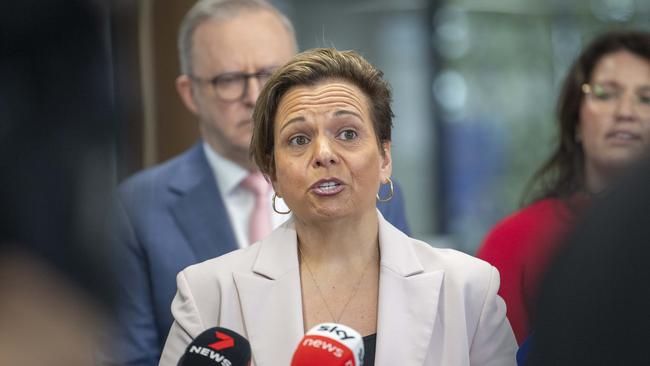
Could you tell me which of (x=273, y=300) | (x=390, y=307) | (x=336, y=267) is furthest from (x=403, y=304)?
(x=273, y=300)

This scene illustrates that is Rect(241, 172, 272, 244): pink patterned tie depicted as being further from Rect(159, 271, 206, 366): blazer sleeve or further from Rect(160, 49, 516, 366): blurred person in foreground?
Rect(159, 271, 206, 366): blazer sleeve

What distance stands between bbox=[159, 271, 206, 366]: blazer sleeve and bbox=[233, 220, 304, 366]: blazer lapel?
0.10 meters

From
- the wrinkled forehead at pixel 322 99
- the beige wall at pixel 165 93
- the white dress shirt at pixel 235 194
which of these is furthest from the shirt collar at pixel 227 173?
the beige wall at pixel 165 93

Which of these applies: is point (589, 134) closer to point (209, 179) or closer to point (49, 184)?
point (209, 179)

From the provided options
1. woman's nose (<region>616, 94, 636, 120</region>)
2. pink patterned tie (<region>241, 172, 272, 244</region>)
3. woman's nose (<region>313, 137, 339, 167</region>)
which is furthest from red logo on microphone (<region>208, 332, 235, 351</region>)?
woman's nose (<region>616, 94, 636, 120</region>)

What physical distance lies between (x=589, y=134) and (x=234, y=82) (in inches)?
42.8

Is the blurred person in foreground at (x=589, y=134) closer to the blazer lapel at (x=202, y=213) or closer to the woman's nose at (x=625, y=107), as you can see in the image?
the woman's nose at (x=625, y=107)

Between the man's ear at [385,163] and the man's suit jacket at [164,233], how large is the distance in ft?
1.13

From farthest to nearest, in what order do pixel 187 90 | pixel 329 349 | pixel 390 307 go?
pixel 187 90 → pixel 390 307 → pixel 329 349

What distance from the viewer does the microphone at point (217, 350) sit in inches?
55.9

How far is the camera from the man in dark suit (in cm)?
245

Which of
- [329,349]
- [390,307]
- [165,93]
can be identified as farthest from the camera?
[165,93]

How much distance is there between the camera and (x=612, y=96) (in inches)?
107

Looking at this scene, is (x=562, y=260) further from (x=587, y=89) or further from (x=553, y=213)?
(x=587, y=89)
